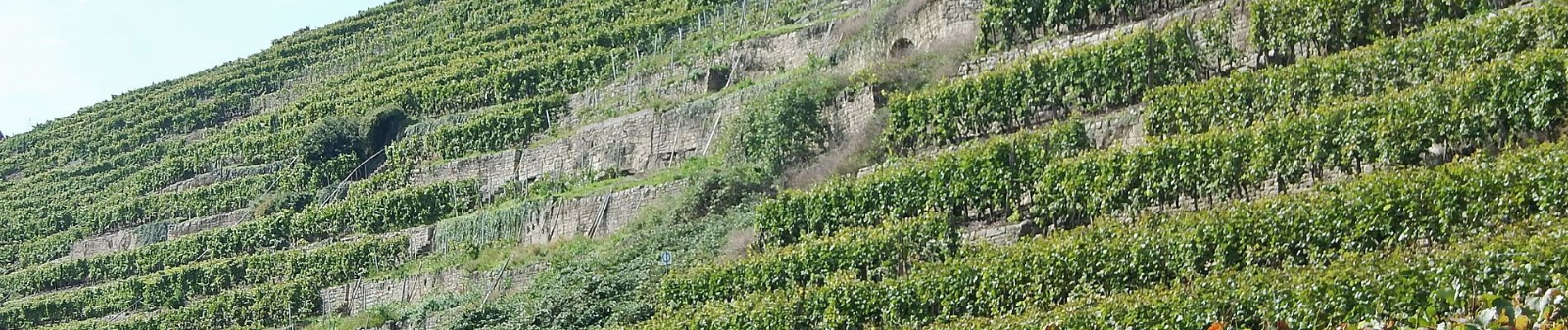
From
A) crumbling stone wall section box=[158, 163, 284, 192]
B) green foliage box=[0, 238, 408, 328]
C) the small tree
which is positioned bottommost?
green foliage box=[0, 238, 408, 328]

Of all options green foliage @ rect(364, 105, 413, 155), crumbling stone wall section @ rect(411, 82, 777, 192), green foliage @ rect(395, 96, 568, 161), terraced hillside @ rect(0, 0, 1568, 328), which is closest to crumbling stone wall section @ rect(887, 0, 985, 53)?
terraced hillside @ rect(0, 0, 1568, 328)

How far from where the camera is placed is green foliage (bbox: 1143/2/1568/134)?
15.8 meters

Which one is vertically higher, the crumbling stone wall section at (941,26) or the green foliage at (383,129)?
the crumbling stone wall section at (941,26)

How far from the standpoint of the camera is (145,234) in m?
37.0

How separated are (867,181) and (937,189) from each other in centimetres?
108

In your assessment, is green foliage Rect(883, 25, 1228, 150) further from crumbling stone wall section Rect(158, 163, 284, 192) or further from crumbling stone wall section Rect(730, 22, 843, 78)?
crumbling stone wall section Rect(158, 163, 284, 192)

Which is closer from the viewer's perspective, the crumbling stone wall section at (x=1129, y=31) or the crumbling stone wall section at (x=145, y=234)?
the crumbling stone wall section at (x=1129, y=31)

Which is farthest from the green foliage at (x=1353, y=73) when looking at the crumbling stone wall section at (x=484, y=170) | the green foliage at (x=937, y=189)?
the crumbling stone wall section at (x=484, y=170)

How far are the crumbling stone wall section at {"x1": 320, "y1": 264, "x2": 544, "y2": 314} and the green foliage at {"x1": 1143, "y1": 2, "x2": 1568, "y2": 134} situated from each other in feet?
35.3

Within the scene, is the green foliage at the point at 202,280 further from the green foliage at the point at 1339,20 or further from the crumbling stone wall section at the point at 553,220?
the green foliage at the point at 1339,20

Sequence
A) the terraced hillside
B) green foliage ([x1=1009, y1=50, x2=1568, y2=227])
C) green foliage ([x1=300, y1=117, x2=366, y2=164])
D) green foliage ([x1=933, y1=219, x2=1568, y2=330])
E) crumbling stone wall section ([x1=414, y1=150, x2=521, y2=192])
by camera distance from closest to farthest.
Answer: green foliage ([x1=933, y1=219, x2=1568, y2=330]) → the terraced hillside → green foliage ([x1=1009, y1=50, x2=1568, y2=227]) → crumbling stone wall section ([x1=414, y1=150, x2=521, y2=192]) → green foliage ([x1=300, y1=117, x2=366, y2=164])

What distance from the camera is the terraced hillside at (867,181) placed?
1439 cm

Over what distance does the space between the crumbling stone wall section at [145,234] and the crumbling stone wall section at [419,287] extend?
6023mm

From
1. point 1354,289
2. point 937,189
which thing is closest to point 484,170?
point 937,189
